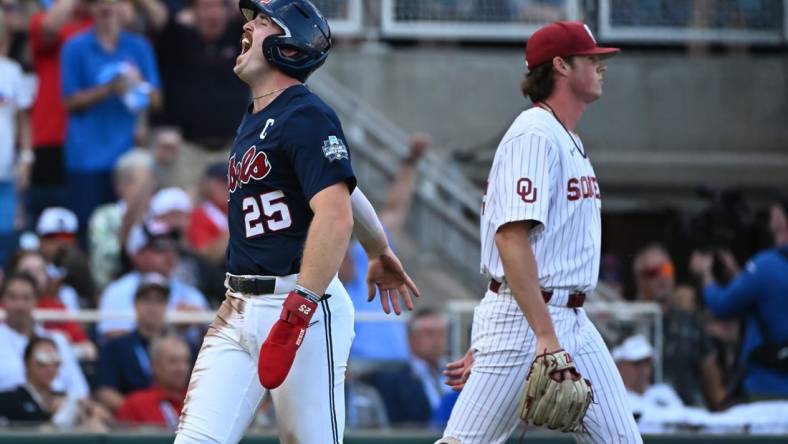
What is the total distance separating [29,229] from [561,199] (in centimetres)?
590

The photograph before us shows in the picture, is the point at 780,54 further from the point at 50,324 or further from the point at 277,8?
the point at 277,8

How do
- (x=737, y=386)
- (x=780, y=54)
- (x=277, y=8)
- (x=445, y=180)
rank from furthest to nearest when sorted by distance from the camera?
(x=780, y=54) < (x=445, y=180) < (x=737, y=386) < (x=277, y=8)

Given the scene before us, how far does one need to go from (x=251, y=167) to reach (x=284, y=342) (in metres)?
0.64

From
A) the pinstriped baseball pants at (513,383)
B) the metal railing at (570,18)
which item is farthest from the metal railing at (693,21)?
the pinstriped baseball pants at (513,383)

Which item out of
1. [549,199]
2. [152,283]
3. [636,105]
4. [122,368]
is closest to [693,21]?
[636,105]

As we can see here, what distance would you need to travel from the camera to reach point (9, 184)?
10.5 metres

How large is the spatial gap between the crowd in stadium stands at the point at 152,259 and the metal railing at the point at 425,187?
0.45m

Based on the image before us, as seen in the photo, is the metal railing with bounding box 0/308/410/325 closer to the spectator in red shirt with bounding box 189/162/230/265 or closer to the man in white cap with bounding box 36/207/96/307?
the man in white cap with bounding box 36/207/96/307

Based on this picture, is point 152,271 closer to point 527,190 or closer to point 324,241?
point 527,190

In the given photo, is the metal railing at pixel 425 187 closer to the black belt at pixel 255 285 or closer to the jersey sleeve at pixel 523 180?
the jersey sleeve at pixel 523 180

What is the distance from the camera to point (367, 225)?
18.3 feet

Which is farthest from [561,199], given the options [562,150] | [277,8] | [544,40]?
[277,8]

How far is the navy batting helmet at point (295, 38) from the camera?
→ 17.3 ft

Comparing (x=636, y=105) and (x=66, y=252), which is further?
(x=636, y=105)
